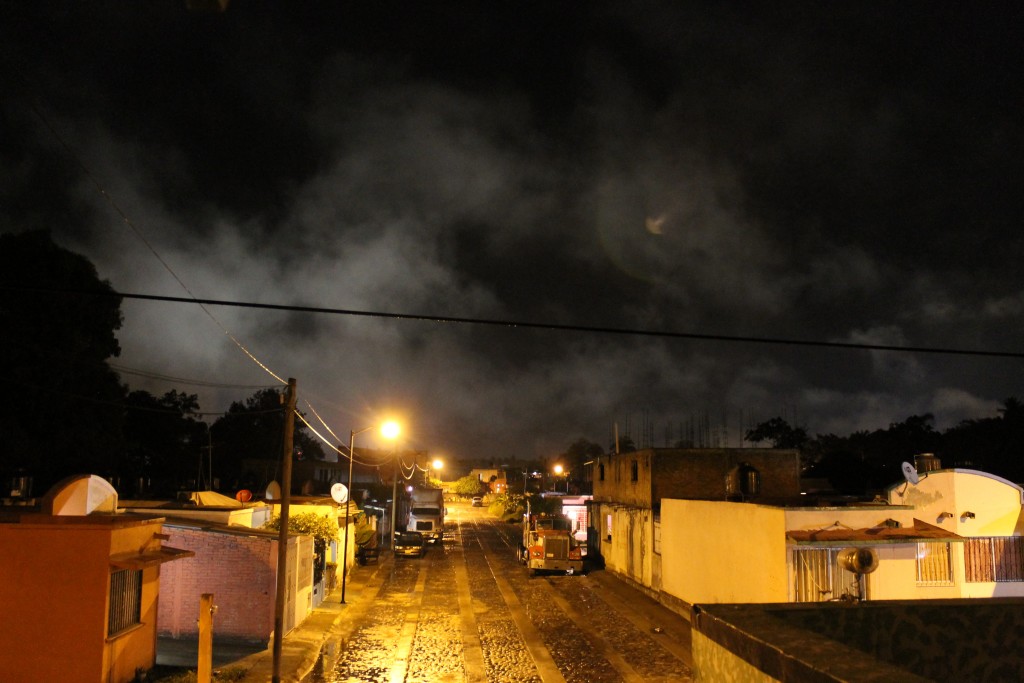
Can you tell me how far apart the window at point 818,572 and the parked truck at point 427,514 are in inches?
1272

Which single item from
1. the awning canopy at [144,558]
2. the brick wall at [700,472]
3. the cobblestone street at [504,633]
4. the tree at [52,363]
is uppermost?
the tree at [52,363]

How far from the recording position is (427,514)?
165ft

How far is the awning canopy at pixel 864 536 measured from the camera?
18.8 metres

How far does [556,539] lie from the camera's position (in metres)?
35.2

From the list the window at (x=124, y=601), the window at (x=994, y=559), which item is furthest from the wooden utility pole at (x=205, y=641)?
the window at (x=994, y=559)

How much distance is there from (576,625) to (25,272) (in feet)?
82.0

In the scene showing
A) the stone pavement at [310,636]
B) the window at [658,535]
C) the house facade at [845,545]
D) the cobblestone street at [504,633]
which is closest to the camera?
Answer: the stone pavement at [310,636]

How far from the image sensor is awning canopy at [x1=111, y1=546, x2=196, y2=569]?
13.9 meters

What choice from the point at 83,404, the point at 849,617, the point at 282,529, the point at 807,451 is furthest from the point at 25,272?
the point at 807,451

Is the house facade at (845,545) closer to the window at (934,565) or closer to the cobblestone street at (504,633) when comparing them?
the window at (934,565)

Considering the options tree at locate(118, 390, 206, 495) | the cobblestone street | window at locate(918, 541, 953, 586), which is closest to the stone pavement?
the cobblestone street

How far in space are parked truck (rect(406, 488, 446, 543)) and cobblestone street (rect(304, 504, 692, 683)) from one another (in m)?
13.0

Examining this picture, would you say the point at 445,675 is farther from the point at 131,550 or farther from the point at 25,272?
the point at 25,272

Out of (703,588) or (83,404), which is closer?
(703,588)
